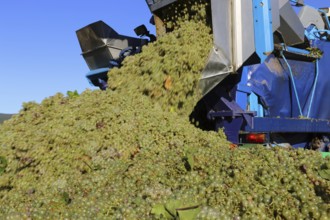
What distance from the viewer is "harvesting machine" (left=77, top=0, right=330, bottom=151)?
384 cm

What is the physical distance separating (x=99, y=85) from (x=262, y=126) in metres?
2.56

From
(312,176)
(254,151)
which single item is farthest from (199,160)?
(312,176)

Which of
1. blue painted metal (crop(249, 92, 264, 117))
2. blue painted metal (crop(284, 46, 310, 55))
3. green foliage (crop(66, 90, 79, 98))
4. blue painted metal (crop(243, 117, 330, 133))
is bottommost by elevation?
blue painted metal (crop(243, 117, 330, 133))

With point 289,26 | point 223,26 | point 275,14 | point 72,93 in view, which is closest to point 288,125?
point 289,26

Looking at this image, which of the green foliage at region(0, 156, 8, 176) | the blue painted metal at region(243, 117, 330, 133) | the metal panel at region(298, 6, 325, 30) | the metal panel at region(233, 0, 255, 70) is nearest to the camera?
the green foliage at region(0, 156, 8, 176)

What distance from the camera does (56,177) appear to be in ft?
9.63

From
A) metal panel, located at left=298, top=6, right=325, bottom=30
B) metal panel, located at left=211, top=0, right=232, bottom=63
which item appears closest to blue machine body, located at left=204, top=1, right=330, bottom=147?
metal panel, located at left=298, top=6, right=325, bottom=30

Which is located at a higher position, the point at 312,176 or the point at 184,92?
the point at 184,92

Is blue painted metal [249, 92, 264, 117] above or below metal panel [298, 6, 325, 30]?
below

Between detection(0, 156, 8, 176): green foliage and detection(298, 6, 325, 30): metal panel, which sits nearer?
detection(0, 156, 8, 176): green foliage

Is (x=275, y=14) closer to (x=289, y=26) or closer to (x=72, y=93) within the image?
(x=289, y=26)

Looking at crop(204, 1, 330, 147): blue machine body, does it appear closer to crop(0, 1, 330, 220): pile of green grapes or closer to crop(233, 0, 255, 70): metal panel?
crop(233, 0, 255, 70): metal panel

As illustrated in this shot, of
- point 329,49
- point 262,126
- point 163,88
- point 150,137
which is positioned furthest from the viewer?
point 329,49

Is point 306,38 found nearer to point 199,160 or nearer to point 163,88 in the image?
point 163,88
